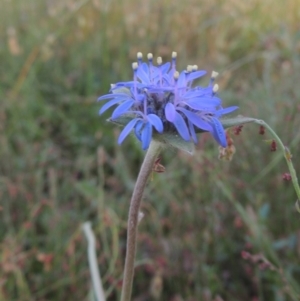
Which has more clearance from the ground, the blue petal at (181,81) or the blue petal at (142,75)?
the blue petal at (142,75)

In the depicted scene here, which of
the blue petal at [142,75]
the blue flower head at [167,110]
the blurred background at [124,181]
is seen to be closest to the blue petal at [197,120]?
the blue flower head at [167,110]

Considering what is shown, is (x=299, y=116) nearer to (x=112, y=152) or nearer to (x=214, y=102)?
(x=112, y=152)

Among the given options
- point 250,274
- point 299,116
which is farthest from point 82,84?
point 250,274

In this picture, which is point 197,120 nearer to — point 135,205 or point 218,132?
point 218,132

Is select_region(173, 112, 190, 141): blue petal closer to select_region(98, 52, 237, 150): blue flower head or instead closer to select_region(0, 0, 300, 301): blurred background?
select_region(98, 52, 237, 150): blue flower head

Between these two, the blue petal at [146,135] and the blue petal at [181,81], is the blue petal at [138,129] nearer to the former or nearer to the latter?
the blue petal at [146,135]

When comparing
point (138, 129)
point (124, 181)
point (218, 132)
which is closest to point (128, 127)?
point (138, 129)
